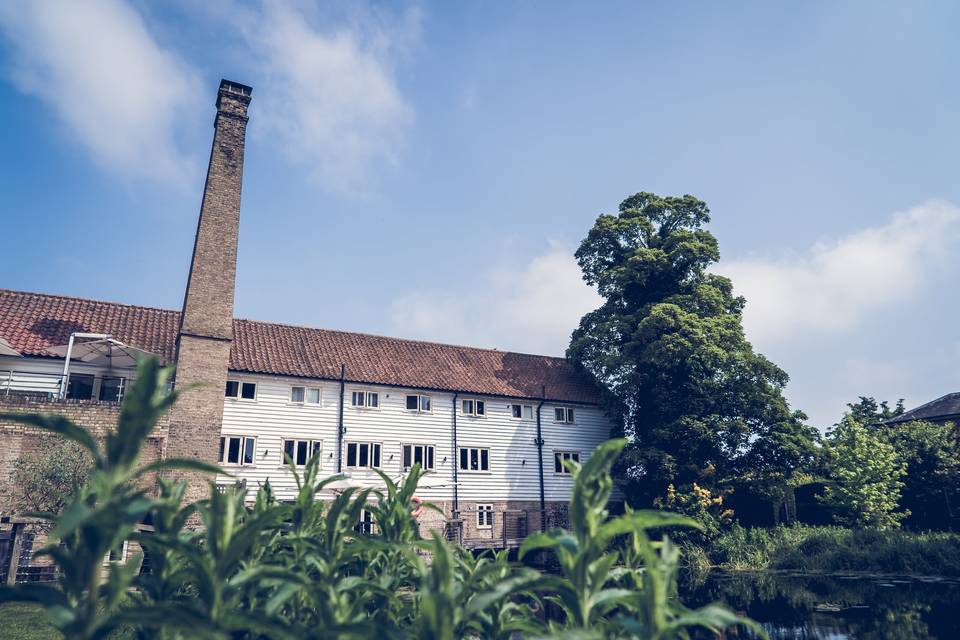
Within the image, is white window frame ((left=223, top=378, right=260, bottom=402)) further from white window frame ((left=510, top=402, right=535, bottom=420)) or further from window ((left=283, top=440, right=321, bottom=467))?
white window frame ((left=510, top=402, right=535, bottom=420))

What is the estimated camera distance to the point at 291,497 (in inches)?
984

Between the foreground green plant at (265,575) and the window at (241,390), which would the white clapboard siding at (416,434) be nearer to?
the window at (241,390)

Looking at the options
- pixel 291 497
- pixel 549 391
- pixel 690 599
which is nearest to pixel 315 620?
pixel 690 599

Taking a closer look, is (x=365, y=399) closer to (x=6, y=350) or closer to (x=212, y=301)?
(x=212, y=301)

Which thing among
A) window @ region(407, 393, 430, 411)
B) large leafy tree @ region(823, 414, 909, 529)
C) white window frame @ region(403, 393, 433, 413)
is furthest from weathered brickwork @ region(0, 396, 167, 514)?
large leafy tree @ region(823, 414, 909, 529)

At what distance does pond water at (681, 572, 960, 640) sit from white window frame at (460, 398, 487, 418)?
13.7 metres

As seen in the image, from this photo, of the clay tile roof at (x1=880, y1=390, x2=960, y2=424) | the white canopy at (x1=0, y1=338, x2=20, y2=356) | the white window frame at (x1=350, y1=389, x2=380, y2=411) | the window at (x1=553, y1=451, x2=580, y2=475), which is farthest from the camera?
the clay tile roof at (x1=880, y1=390, x2=960, y2=424)

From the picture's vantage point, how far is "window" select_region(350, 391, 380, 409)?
2850 centimetres

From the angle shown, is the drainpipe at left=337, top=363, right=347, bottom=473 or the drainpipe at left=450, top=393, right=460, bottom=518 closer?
the drainpipe at left=337, top=363, right=347, bottom=473

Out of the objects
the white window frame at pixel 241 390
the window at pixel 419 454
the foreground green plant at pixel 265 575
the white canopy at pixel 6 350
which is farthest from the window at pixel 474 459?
the foreground green plant at pixel 265 575

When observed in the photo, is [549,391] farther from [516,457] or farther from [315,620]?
[315,620]

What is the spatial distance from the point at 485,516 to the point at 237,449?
1269 centimetres

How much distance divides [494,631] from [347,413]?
80.4ft

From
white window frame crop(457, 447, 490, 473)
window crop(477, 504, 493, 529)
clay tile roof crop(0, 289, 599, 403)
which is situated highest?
clay tile roof crop(0, 289, 599, 403)
